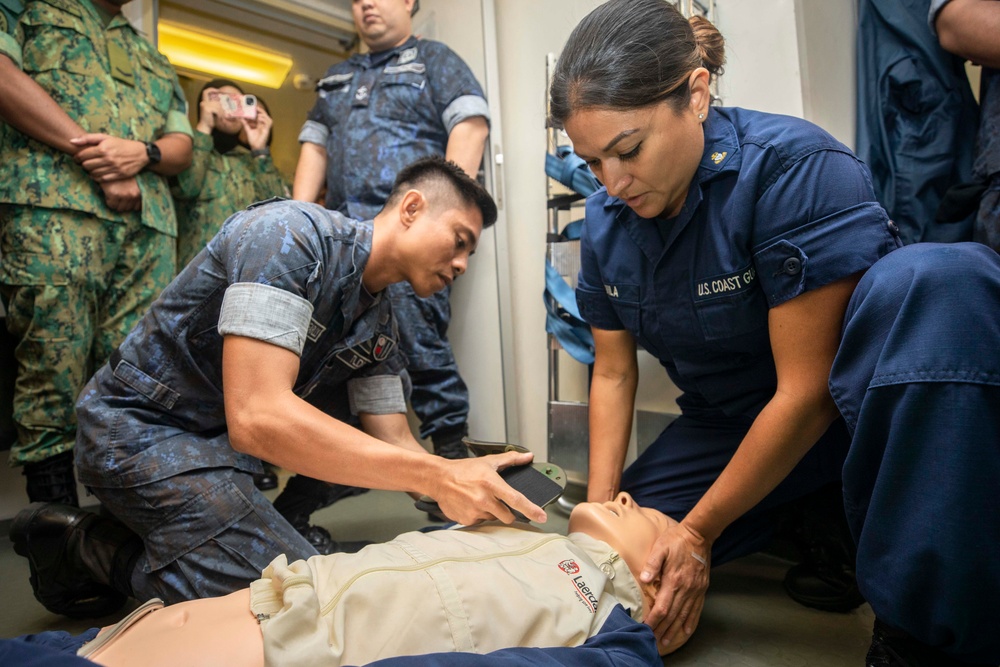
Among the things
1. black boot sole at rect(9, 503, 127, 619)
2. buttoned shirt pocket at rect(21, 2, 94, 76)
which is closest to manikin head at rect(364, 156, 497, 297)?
black boot sole at rect(9, 503, 127, 619)

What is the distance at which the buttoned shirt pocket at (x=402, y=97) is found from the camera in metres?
2.05

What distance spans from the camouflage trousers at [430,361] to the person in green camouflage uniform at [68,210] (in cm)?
75

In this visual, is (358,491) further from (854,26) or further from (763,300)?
(854,26)

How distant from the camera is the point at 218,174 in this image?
7.95ft

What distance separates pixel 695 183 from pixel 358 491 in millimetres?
1539

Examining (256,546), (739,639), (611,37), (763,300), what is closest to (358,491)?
(256,546)

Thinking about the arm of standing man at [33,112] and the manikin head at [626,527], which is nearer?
the manikin head at [626,527]

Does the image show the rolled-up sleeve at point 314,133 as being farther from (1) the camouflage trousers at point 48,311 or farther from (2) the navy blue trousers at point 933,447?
(2) the navy blue trousers at point 933,447

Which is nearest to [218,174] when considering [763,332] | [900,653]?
[763,332]

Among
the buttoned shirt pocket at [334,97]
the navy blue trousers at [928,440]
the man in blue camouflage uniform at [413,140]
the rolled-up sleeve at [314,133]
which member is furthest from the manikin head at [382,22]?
the navy blue trousers at [928,440]

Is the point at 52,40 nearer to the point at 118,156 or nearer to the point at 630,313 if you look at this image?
the point at 118,156

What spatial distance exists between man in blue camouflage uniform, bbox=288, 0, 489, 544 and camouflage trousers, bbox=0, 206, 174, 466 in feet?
2.53

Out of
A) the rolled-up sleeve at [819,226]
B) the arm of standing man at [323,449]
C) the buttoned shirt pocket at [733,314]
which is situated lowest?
the arm of standing man at [323,449]

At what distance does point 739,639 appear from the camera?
1.06 meters
